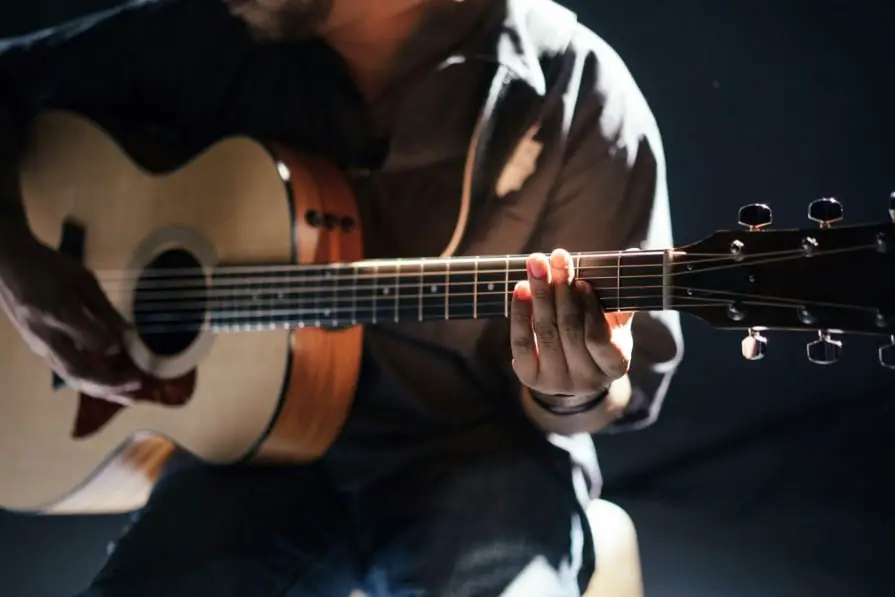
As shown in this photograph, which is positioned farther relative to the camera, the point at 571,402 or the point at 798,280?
the point at 571,402

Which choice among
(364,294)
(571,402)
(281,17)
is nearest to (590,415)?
(571,402)

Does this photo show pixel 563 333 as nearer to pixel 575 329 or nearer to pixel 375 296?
pixel 575 329

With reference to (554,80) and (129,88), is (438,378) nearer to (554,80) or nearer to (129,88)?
(554,80)

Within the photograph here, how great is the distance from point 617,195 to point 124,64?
25.4 inches

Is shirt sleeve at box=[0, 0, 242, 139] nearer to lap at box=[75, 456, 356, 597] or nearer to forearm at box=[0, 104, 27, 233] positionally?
forearm at box=[0, 104, 27, 233]

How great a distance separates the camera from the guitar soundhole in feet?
3.13

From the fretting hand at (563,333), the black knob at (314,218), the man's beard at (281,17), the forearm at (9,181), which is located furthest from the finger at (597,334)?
the forearm at (9,181)

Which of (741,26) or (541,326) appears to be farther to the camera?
(741,26)

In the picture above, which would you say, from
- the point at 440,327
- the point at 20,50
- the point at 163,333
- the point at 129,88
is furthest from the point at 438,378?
the point at 20,50

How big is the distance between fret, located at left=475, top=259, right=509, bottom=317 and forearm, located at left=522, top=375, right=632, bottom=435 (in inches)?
6.1

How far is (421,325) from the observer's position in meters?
0.96

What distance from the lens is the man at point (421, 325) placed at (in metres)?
0.85

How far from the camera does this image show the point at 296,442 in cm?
93

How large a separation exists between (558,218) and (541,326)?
216 millimetres
